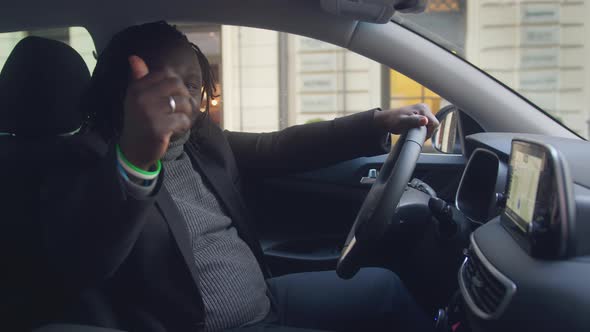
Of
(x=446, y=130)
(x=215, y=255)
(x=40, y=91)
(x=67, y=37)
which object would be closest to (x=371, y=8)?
(x=446, y=130)

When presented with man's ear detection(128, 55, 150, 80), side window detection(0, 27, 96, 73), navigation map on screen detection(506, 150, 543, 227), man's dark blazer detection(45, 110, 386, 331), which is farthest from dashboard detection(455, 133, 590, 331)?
side window detection(0, 27, 96, 73)

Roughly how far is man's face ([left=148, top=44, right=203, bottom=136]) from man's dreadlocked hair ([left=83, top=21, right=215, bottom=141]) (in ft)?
0.05

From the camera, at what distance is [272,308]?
154 centimetres

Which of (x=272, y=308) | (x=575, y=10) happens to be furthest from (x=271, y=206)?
(x=575, y=10)

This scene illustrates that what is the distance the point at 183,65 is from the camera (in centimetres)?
145

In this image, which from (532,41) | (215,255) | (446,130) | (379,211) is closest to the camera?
(379,211)

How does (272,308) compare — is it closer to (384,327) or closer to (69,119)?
(384,327)

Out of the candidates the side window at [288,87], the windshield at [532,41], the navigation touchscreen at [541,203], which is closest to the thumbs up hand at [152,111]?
the navigation touchscreen at [541,203]

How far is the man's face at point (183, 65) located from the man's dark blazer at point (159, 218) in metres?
0.23

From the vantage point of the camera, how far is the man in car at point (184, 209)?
1004mm

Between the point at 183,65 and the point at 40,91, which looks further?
the point at 40,91

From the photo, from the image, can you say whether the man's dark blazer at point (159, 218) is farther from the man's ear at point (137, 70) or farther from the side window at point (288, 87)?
the side window at point (288, 87)

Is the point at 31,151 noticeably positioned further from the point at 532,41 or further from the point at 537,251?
the point at 532,41

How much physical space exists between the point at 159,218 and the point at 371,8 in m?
0.79
